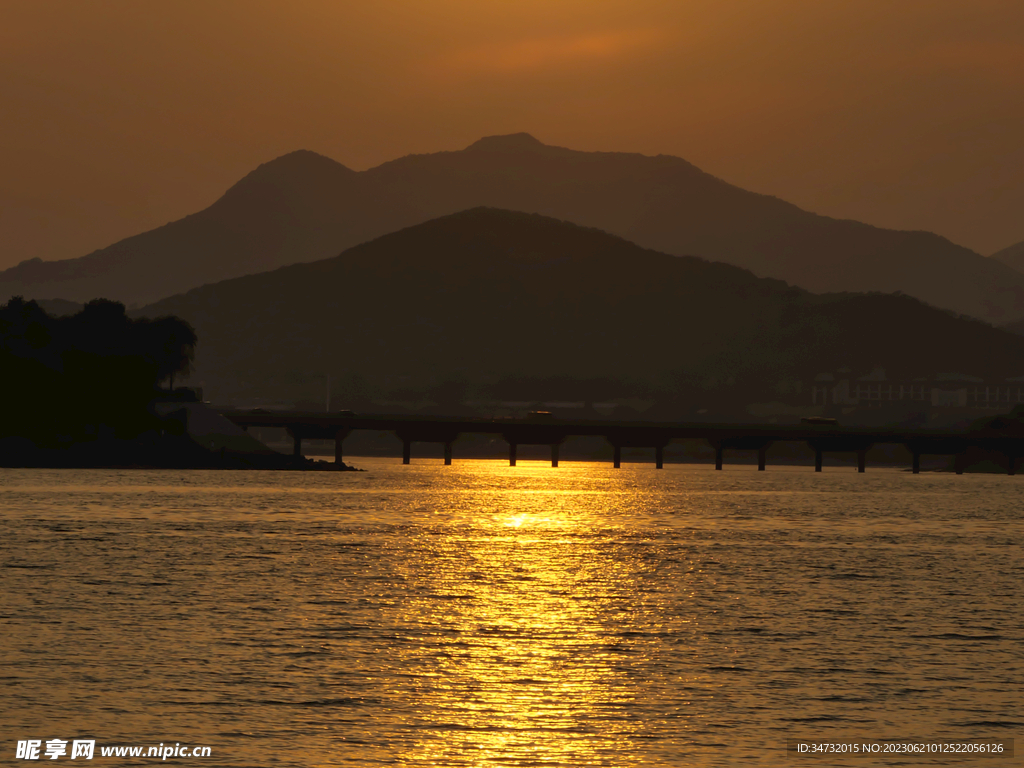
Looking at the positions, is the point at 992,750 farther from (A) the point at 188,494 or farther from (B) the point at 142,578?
(A) the point at 188,494

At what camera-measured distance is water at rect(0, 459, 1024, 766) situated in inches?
1112

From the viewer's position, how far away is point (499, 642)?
40750mm

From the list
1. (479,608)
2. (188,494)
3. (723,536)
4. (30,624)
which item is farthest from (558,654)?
(188,494)

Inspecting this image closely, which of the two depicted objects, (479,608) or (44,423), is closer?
(479,608)

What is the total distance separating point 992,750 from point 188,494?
406 ft

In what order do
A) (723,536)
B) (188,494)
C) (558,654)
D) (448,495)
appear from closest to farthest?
1. (558,654)
2. (723,536)
3. (188,494)
4. (448,495)

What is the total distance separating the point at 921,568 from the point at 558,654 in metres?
38.9

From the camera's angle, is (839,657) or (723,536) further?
(723,536)

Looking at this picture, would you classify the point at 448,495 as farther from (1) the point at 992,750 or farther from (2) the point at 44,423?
(1) the point at 992,750

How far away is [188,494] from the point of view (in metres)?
143

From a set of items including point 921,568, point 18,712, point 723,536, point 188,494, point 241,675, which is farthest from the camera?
point 188,494

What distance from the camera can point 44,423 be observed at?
648 ft

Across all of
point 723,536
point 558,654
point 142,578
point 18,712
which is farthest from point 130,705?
point 723,536

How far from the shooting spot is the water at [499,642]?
28250 millimetres
